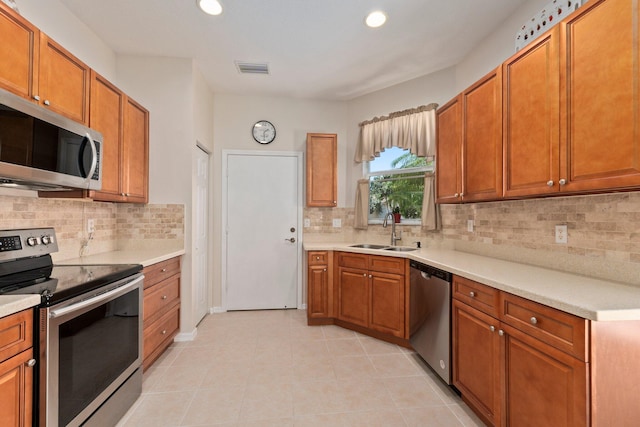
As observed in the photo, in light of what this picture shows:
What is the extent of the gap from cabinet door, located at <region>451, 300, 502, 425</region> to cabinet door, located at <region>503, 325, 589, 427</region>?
66 mm

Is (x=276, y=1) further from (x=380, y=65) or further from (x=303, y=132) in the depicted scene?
(x=303, y=132)

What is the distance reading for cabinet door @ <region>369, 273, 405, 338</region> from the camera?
266 centimetres

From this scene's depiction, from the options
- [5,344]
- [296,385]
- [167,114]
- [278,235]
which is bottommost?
[296,385]

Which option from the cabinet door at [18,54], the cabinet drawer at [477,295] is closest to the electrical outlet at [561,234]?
the cabinet drawer at [477,295]

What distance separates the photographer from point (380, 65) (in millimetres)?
2986

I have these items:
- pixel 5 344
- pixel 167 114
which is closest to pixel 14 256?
pixel 5 344

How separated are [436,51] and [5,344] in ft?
11.5

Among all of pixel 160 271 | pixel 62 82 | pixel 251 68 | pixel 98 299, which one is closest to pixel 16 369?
pixel 98 299

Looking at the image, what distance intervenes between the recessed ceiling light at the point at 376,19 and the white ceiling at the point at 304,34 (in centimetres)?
5

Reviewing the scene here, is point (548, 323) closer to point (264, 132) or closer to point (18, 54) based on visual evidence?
point (18, 54)

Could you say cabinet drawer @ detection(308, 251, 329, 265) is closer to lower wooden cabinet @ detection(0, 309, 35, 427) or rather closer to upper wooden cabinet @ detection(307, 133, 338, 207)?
upper wooden cabinet @ detection(307, 133, 338, 207)

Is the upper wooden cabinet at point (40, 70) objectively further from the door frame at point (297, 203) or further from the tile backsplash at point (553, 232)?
the tile backsplash at point (553, 232)

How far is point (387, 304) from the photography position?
275 cm

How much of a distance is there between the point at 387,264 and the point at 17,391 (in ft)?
8.15
